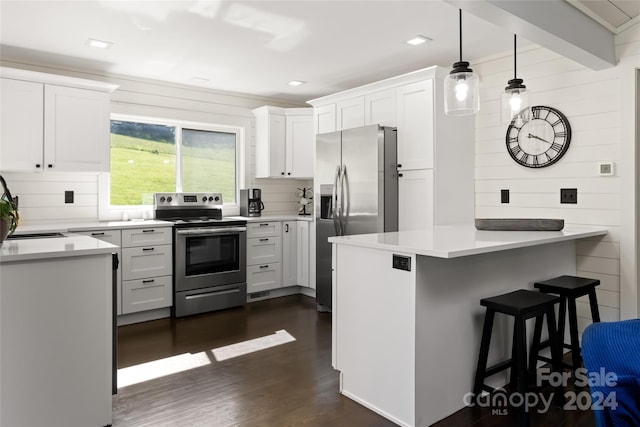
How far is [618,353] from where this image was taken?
3.84 feet

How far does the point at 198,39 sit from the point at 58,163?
5.45 ft

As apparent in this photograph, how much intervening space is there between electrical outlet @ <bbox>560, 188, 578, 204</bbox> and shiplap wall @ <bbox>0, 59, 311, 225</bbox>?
3.21m

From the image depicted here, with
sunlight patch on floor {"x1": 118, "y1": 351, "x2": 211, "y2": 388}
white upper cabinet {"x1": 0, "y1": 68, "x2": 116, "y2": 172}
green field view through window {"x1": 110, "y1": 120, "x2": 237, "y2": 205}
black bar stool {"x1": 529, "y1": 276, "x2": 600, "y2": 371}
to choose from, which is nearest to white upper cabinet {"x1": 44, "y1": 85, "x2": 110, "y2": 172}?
white upper cabinet {"x1": 0, "y1": 68, "x2": 116, "y2": 172}

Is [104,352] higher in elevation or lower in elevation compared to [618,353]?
lower

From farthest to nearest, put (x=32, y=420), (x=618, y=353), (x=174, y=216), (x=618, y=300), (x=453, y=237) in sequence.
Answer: (x=174, y=216), (x=618, y=300), (x=453, y=237), (x=32, y=420), (x=618, y=353)

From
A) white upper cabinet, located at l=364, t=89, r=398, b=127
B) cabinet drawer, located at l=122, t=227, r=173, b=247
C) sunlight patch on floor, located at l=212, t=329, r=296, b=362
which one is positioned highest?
white upper cabinet, located at l=364, t=89, r=398, b=127

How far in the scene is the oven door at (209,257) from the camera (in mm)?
4266

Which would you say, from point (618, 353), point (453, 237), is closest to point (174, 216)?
point (453, 237)

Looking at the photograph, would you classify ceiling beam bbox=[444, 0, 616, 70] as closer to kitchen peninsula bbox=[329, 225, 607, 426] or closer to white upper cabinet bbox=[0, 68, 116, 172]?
kitchen peninsula bbox=[329, 225, 607, 426]

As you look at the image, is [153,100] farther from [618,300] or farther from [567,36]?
[618,300]

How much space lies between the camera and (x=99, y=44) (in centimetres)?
358

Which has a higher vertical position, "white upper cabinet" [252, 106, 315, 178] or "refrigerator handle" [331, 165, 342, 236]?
"white upper cabinet" [252, 106, 315, 178]

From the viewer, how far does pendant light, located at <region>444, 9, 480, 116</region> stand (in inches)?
92.0

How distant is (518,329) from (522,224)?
1.06 m
